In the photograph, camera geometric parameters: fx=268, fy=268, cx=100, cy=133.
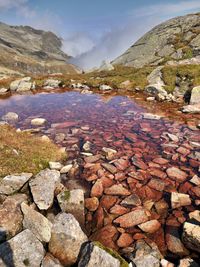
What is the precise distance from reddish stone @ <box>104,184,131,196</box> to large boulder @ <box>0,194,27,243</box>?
3.64m

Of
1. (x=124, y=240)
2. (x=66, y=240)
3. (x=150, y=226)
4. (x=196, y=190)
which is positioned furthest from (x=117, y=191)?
(x=66, y=240)

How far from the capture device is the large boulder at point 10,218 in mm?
7158

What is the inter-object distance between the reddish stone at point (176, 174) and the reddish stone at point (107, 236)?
4.23 m

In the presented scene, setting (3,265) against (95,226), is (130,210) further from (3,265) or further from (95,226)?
(3,265)

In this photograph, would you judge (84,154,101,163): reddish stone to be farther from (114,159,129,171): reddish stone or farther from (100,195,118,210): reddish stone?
(100,195,118,210): reddish stone

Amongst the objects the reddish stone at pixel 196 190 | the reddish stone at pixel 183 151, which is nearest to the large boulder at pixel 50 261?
the reddish stone at pixel 196 190

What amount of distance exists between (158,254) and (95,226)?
2326mm

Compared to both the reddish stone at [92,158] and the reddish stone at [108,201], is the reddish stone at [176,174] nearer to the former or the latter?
the reddish stone at [108,201]

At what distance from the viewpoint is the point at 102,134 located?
17.6 meters

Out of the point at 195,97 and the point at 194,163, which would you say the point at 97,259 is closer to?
the point at 194,163

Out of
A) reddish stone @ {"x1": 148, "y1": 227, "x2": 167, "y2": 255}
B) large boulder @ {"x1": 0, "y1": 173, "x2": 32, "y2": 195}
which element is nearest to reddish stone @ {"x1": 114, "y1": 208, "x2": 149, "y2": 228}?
reddish stone @ {"x1": 148, "y1": 227, "x2": 167, "y2": 255}

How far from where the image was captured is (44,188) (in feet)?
31.9

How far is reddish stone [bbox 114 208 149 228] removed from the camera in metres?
8.94

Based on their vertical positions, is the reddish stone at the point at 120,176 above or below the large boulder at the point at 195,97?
below
